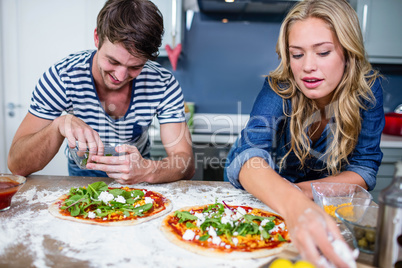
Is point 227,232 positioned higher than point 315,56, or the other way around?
point 315,56

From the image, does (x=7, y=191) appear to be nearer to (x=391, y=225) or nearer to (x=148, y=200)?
(x=148, y=200)

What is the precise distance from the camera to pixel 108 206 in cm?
122

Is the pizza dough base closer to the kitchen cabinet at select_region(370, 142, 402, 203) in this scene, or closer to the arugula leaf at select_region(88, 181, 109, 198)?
the arugula leaf at select_region(88, 181, 109, 198)

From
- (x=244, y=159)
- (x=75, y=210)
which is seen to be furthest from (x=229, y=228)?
(x=75, y=210)

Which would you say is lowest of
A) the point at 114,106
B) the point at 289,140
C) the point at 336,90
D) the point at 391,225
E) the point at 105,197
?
the point at 105,197

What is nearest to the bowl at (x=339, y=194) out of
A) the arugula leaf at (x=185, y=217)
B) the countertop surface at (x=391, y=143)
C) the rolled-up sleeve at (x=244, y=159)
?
the rolled-up sleeve at (x=244, y=159)

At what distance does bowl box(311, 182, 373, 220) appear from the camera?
44.0 inches

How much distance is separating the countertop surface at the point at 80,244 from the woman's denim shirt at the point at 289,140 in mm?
232

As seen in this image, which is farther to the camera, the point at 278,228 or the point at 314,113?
the point at 314,113

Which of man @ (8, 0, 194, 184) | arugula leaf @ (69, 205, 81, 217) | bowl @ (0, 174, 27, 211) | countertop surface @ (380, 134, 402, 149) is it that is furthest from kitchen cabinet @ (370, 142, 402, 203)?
bowl @ (0, 174, 27, 211)

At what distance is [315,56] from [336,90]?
0.81ft

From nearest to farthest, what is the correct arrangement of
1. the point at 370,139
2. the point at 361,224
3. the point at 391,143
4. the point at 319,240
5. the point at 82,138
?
1. the point at 319,240
2. the point at 361,224
3. the point at 82,138
4. the point at 370,139
5. the point at 391,143

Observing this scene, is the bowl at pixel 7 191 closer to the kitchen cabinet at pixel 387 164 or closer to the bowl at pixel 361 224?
the bowl at pixel 361 224

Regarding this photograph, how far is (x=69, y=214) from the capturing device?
3.81 ft
